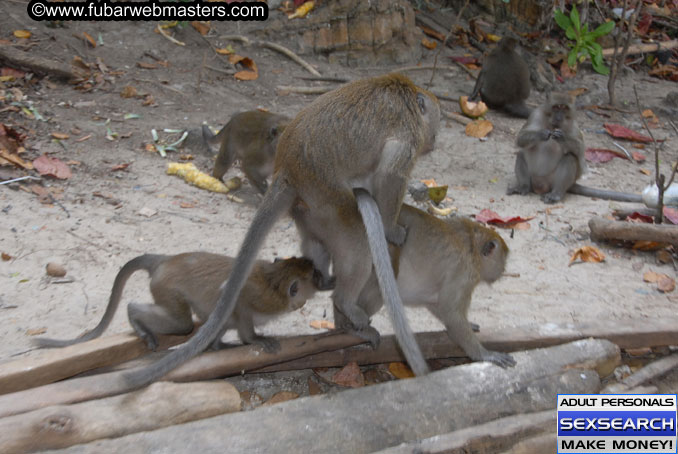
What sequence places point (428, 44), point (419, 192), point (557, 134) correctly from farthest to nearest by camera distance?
point (428, 44) → point (557, 134) → point (419, 192)

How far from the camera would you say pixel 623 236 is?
19.3ft

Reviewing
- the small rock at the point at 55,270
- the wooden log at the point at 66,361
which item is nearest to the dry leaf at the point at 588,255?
the wooden log at the point at 66,361

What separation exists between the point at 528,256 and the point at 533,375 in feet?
8.58

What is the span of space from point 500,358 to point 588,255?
2.68 meters

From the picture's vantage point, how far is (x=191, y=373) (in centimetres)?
346

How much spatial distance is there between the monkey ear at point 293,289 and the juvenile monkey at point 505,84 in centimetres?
783

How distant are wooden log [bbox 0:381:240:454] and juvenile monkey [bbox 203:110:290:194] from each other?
416 centimetres

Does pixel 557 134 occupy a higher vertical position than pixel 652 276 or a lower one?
higher

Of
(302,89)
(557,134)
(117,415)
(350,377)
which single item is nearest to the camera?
(117,415)

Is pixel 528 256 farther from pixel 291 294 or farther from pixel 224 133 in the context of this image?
pixel 224 133

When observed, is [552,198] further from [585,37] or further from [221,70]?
[221,70]

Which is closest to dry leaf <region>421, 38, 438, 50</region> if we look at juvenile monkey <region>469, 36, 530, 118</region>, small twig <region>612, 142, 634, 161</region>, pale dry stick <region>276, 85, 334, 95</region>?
juvenile monkey <region>469, 36, 530, 118</region>

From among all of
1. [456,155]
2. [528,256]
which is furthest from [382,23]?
[528,256]

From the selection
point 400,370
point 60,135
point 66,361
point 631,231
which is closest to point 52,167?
point 60,135
